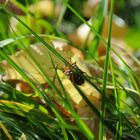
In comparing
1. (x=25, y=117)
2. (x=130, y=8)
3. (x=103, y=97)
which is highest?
(x=130, y=8)

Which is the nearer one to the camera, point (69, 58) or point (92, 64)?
point (69, 58)

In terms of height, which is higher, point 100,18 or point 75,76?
point 100,18

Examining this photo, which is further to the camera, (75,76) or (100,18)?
(100,18)

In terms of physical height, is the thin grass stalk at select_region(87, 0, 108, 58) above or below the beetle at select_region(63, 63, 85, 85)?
above

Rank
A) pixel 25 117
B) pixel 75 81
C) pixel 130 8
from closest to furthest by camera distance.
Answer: pixel 75 81 → pixel 25 117 → pixel 130 8

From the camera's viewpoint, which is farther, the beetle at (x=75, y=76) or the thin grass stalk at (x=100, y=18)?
the thin grass stalk at (x=100, y=18)

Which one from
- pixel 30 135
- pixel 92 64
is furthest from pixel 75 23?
pixel 30 135

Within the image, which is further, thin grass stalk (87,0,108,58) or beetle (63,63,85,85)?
thin grass stalk (87,0,108,58)

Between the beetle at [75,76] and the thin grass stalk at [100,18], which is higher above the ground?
the thin grass stalk at [100,18]

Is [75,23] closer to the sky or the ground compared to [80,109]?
closer to the sky

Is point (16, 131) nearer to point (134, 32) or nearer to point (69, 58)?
point (69, 58)

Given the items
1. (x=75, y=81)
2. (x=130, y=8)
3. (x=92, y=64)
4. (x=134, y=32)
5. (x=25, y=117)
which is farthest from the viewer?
(x=130, y=8)
